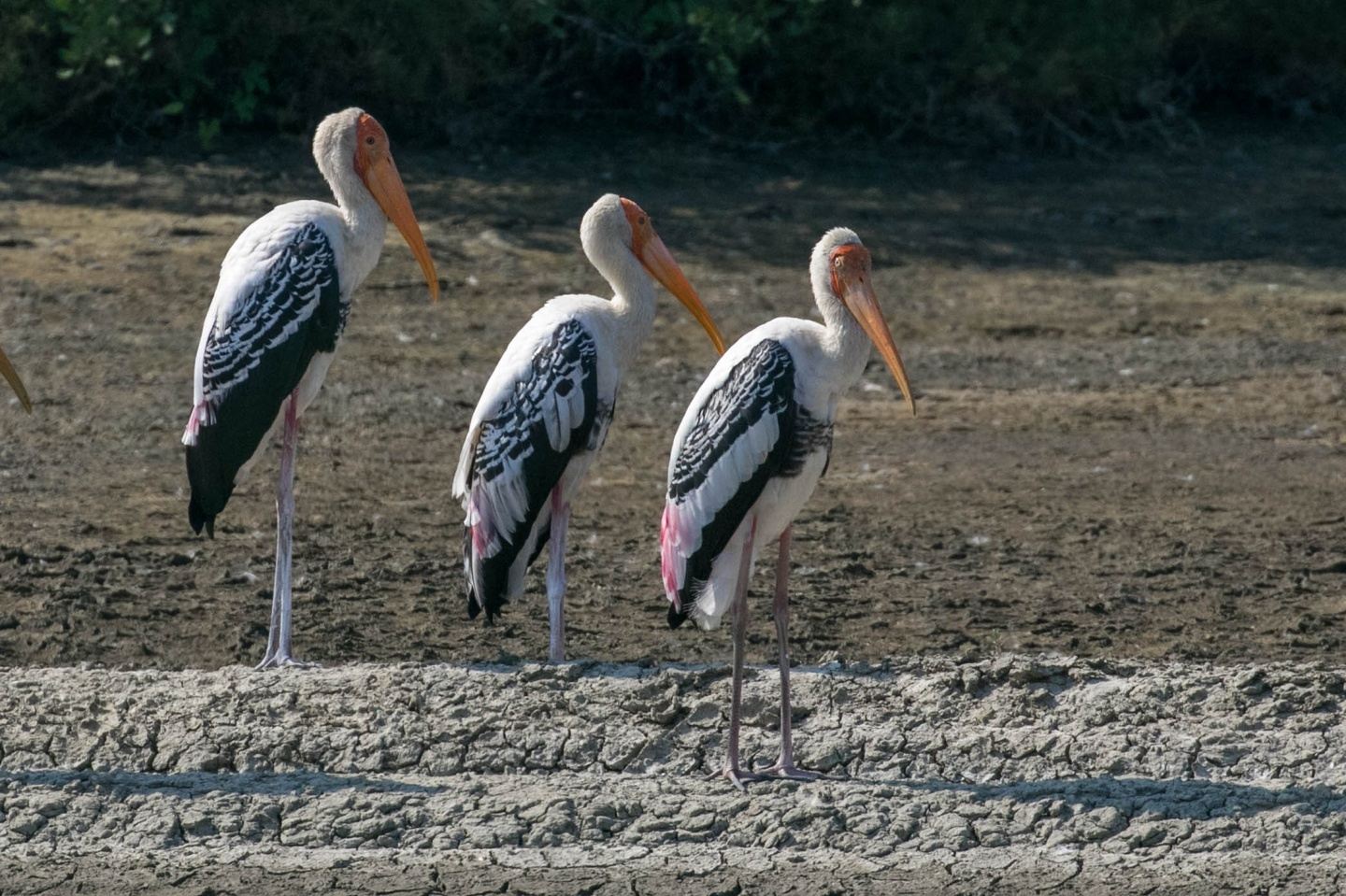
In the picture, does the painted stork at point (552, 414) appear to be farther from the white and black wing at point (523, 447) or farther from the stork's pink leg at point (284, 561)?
the stork's pink leg at point (284, 561)

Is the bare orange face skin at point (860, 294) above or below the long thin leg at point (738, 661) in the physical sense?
above

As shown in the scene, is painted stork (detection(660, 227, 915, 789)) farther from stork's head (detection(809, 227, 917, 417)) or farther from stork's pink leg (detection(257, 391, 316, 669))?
stork's pink leg (detection(257, 391, 316, 669))

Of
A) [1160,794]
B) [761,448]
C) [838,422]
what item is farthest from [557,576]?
→ [838,422]

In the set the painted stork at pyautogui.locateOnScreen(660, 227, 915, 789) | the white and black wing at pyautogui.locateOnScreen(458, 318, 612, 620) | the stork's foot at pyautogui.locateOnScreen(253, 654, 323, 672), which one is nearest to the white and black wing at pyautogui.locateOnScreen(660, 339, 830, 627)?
the painted stork at pyautogui.locateOnScreen(660, 227, 915, 789)

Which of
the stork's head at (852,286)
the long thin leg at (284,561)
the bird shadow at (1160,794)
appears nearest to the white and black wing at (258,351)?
the long thin leg at (284,561)

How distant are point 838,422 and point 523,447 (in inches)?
136

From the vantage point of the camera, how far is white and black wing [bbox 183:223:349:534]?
18.7 feet

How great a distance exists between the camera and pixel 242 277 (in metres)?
5.75

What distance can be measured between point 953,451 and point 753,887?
4.24 meters

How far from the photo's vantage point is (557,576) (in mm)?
5758

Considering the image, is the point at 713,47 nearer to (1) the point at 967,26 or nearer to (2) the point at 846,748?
(1) the point at 967,26

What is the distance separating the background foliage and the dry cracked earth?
0.35 m

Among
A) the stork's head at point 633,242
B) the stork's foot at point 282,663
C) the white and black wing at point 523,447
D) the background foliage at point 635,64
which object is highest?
the background foliage at point 635,64

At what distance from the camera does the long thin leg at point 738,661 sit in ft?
16.2
